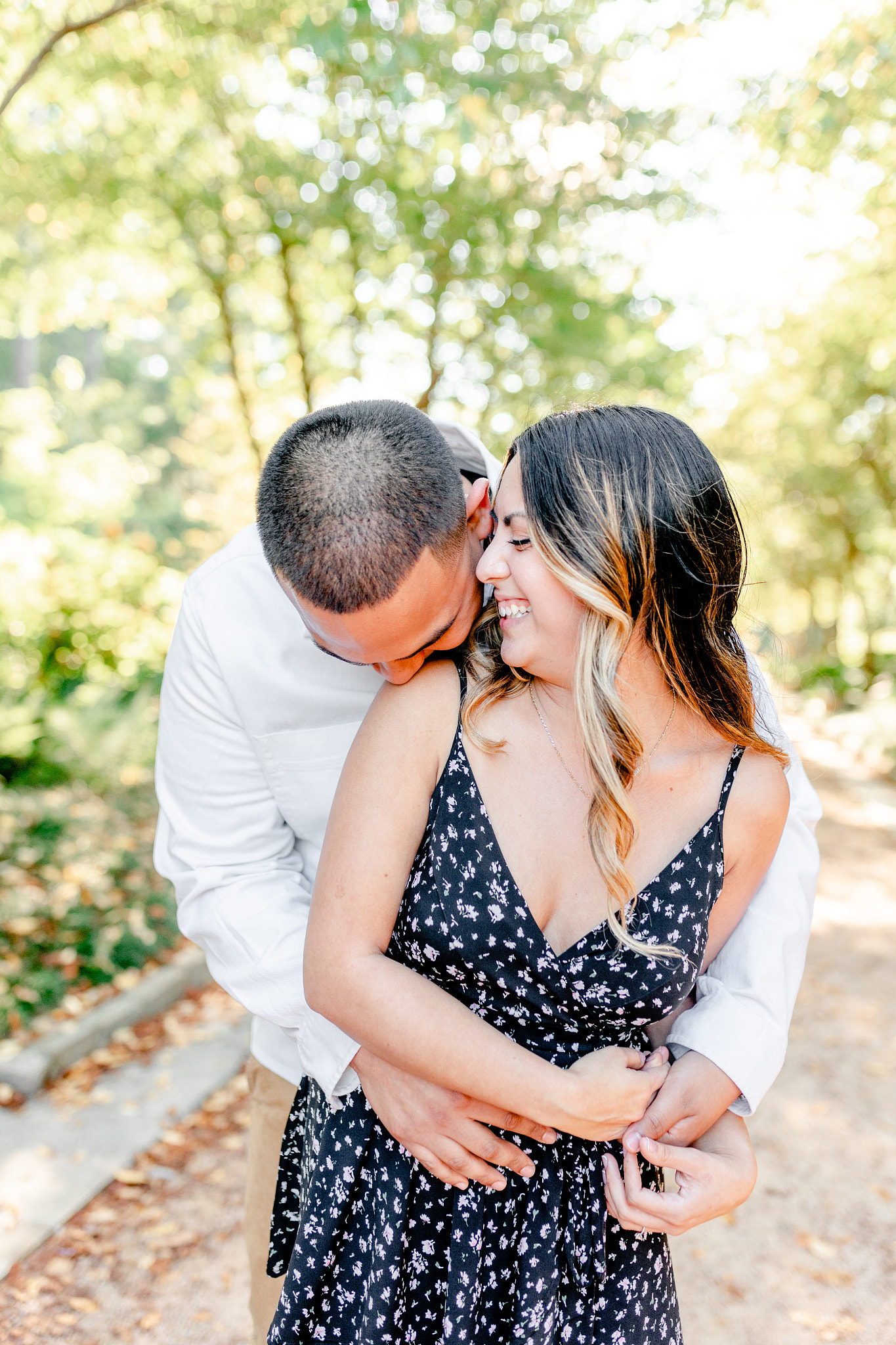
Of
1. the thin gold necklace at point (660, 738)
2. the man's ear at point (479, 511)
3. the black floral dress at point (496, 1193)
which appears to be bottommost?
the black floral dress at point (496, 1193)

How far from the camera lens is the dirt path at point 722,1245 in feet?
10.3

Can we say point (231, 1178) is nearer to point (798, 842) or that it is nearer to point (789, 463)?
point (798, 842)

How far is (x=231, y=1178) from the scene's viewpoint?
3840mm

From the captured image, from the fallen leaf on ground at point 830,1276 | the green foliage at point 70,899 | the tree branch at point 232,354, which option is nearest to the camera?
the fallen leaf on ground at point 830,1276

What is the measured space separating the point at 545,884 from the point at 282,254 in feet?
24.3

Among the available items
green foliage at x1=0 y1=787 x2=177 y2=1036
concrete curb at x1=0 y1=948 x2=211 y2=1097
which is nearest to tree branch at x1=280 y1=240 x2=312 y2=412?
green foliage at x1=0 y1=787 x2=177 y2=1036

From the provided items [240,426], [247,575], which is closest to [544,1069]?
[247,575]

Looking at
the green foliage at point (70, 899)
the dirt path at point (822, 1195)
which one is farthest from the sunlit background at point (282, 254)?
the dirt path at point (822, 1195)

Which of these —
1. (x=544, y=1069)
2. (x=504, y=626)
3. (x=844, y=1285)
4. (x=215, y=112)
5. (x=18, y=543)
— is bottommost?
(x=844, y=1285)

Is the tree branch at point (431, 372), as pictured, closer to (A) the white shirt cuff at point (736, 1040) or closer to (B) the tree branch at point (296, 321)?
(B) the tree branch at point (296, 321)

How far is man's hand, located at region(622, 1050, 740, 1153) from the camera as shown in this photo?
164 cm

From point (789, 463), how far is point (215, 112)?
14.8 m

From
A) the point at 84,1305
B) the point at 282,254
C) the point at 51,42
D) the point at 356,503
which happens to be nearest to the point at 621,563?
the point at 356,503

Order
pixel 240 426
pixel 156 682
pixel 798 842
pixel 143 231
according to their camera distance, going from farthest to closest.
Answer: pixel 240 426 < pixel 156 682 < pixel 143 231 < pixel 798 842
